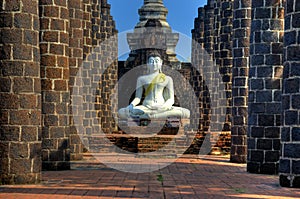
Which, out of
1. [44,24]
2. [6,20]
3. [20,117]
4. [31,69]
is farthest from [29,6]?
[44,24]

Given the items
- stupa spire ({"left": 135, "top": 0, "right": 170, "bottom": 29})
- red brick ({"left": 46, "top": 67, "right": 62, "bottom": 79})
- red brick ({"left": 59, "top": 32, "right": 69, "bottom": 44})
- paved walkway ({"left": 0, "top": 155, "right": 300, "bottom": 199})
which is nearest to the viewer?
paved walkway ({"left": 0, "top": 155, "right": 300, "bottom": 199})

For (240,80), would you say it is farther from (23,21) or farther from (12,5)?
(12,5)

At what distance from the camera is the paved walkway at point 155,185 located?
8.71 meters

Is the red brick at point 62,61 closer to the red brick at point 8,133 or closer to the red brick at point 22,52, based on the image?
the red brick at point 22,52

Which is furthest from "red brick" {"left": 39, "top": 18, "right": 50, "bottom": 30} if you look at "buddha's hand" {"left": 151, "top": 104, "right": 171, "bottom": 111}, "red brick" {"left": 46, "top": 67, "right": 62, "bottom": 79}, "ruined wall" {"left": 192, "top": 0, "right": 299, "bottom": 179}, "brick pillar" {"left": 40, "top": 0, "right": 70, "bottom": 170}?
"buddha's hand" {"left": 151, "top": 104, "right": 171, "bottom": 111}

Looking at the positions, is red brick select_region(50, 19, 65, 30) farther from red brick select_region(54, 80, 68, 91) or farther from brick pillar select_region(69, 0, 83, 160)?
brick pillar select_region(69, 0, 83, 160)

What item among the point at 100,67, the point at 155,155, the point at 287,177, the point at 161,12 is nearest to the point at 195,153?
the point at 155,155

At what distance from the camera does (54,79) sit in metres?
11.9

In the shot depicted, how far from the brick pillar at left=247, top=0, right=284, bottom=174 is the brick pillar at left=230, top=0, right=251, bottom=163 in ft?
8.02

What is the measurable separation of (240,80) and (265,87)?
108 inches

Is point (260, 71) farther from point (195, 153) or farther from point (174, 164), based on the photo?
point (195, 153)

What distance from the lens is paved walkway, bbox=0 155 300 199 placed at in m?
8.71

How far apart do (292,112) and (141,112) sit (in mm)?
9406

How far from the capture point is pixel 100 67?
21.2 m
